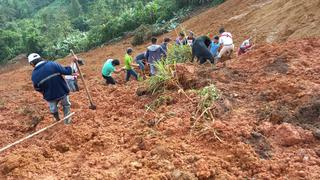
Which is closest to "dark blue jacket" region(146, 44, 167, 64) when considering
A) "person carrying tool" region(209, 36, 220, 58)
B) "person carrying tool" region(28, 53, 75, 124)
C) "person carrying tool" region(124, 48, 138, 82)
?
"person carrying tool" region(124, 48, 138, 82)

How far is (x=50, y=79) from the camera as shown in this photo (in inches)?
242

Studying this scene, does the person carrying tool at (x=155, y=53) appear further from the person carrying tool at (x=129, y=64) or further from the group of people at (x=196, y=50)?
the person carrying tool at (x=129, y=64)

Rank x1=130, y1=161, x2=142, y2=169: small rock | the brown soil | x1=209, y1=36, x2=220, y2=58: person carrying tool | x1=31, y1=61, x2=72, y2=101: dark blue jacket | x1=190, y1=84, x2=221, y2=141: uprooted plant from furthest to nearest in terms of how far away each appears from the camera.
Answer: x1=209, y1=36, x2=220, y2=58: person carrying tool → x1=31, y1=61, x2=72, y2=101: dark blue jacket → x1=190, y1=84, x2=221, y2=141: uprooted plant → x1=130, y1=161, x2=142, y2=169: small rock → the brown soil

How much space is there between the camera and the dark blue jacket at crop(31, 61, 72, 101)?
611 cm

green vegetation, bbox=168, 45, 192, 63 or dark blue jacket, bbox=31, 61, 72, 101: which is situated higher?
dark blue jacket, bbox=31, 61, 72, 101

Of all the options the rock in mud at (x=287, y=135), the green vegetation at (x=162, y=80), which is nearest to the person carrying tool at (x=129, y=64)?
the green vegetation at (x=162, y=80)

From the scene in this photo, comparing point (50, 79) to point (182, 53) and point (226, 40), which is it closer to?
point (182, 53)

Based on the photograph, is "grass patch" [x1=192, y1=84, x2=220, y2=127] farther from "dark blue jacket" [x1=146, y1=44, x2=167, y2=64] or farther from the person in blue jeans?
the person in blue jeans

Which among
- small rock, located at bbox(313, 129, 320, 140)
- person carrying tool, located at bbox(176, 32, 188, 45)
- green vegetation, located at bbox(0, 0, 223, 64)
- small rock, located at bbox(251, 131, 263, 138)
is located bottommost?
green vegetation, located at bbox(0, 0, 223, 64)

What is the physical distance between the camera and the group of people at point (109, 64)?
6152 mm

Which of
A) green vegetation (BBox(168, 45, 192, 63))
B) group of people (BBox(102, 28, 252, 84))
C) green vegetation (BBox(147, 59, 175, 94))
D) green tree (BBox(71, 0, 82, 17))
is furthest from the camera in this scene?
green tree (BBox(71, 0, 82, 17))

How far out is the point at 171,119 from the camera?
582cm

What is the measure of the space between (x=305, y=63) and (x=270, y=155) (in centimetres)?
303

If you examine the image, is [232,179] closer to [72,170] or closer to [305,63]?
[72,170]
